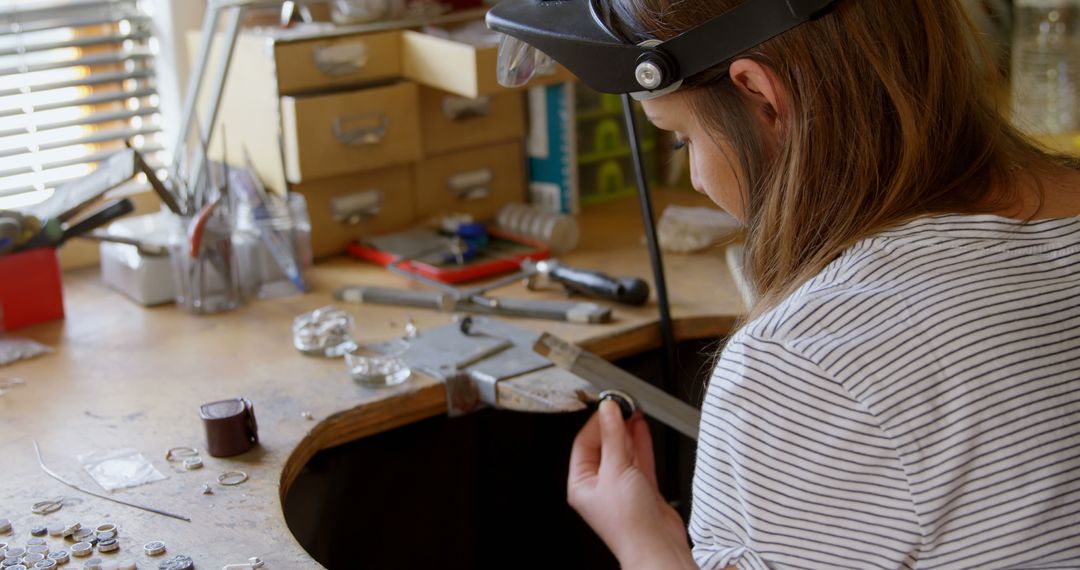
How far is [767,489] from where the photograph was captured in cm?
86

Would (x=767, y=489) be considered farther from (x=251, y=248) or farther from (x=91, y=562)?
(x=251, y=248)

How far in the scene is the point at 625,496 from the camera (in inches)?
48.5

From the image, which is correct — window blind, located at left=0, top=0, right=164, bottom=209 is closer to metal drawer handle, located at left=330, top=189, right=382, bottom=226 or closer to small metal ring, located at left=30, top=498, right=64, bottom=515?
metal drawer handle, located at left=330, top=189, right=382, bottom=226

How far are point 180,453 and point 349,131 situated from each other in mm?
731

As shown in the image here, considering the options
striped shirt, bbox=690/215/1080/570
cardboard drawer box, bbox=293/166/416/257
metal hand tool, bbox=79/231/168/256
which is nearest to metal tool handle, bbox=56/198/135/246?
metal hand tool, bbox=79/231/168/256

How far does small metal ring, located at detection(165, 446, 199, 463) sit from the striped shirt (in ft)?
2.18

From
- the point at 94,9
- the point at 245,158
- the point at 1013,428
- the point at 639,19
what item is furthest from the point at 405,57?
the point at 1013,428

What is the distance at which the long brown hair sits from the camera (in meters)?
0.90

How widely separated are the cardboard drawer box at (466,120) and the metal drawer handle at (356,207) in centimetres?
12

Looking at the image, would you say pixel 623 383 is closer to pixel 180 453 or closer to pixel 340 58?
pixel 180 453

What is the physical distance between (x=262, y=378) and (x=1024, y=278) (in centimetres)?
94

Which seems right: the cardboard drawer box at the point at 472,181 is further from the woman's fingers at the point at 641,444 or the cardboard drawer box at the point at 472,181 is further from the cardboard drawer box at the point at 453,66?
the woman's fingers at the point at 641,444

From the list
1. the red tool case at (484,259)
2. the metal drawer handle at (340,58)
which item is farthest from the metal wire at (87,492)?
the metal drawer handle at (340,58)

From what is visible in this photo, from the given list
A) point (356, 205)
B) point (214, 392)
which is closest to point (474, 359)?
point (214, 392)
